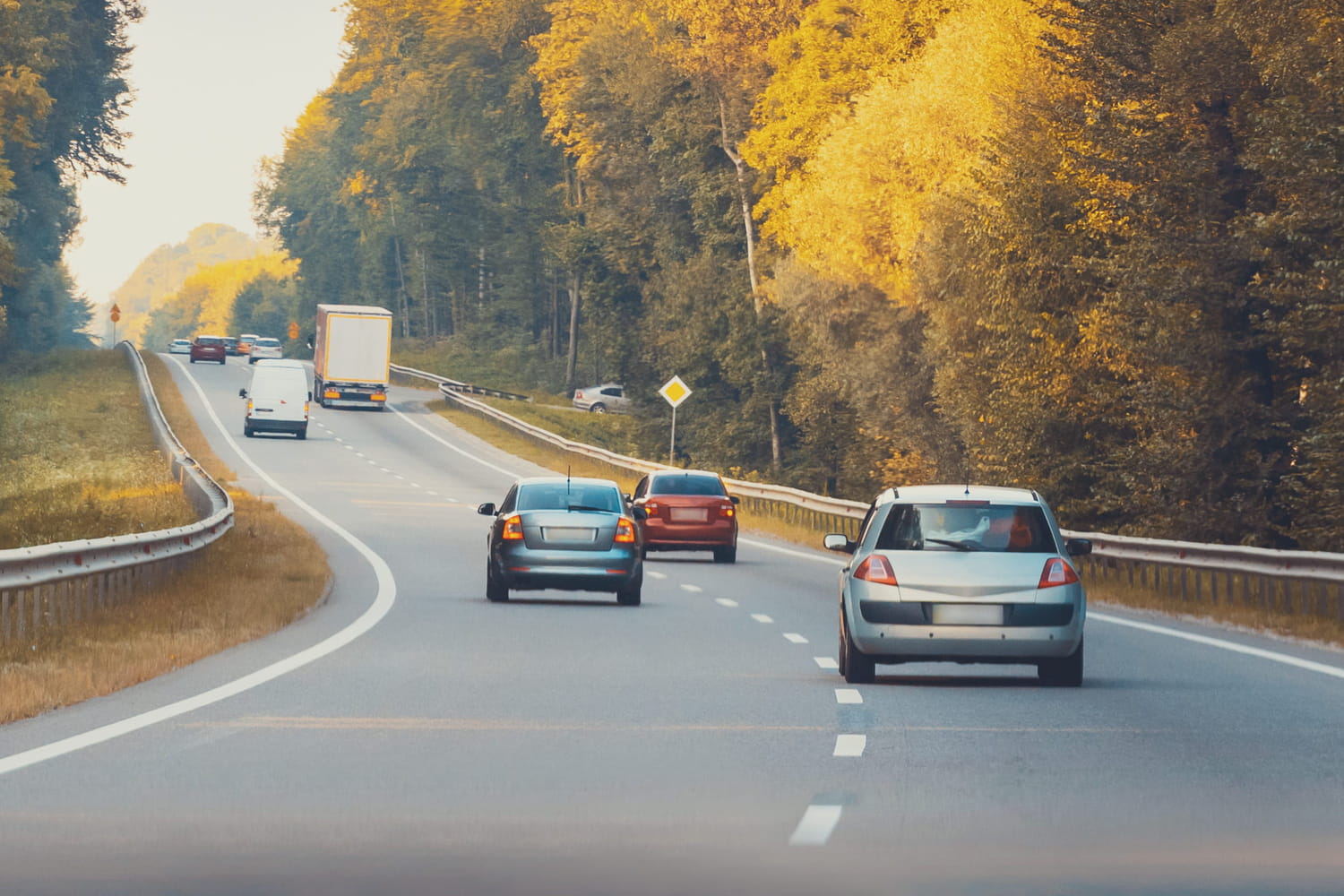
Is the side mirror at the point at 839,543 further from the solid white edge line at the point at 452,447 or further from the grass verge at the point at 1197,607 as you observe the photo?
the solid white edge line at the point at 452,447

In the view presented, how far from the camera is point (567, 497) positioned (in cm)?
2447

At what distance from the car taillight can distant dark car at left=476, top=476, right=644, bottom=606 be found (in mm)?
8725

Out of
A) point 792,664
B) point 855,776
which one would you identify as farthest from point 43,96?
point 855,776

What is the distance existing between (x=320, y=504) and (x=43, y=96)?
→ 3093 centimetres

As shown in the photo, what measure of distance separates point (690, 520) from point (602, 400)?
66.8 metres

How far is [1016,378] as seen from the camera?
41.2 metres

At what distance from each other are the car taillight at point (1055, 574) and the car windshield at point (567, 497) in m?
9.13

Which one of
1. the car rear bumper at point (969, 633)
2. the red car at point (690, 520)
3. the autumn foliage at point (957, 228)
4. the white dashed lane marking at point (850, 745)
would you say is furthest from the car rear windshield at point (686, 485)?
the white dashed lane marking at point (850, 745)

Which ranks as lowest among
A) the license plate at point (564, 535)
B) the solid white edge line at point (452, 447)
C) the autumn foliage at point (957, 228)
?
the solid white edge line at point (452, 447)

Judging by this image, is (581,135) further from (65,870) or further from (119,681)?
(65,870)

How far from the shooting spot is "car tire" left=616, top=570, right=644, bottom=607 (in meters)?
24.0

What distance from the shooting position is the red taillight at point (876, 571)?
1566 cm

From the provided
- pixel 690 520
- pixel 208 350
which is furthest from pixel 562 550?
pixel 208 350

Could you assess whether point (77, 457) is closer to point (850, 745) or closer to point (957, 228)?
point (957, 228)
